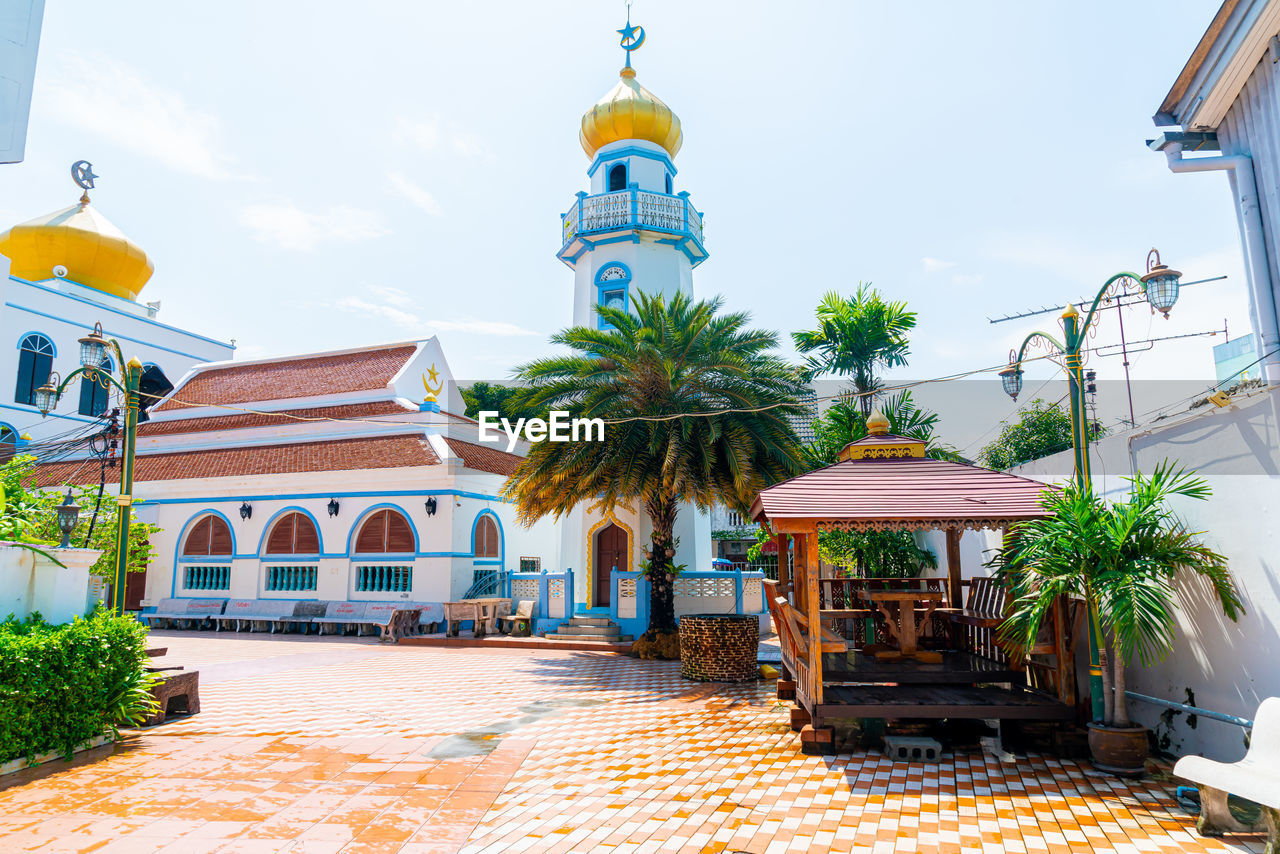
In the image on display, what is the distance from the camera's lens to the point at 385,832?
5.20 metres

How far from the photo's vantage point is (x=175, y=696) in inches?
355

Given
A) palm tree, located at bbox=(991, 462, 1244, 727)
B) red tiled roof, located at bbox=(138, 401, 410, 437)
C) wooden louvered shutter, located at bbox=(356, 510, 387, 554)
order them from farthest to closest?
red tiled roof, located at bbox=(138, 401, 410, 437), wooden louvered shutter, located at bbox=(356, 510, 387, 554), palm tree, located at bbox=(991, 462, 1244, 727)

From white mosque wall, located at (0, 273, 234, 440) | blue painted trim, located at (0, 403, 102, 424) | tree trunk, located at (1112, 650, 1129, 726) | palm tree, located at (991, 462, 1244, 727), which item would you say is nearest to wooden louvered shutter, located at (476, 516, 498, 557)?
white mosque wall, located at (0, 273, 234, 440)

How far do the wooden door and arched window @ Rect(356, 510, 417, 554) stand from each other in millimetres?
4404

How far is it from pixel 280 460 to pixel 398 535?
4.37 metres

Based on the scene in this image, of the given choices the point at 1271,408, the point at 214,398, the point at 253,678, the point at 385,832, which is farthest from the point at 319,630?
the point at 1271,408

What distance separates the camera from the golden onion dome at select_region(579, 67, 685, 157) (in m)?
21.1

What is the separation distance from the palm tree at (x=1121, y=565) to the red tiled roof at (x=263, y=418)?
17.2 m

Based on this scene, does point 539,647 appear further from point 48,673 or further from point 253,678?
point 48,673

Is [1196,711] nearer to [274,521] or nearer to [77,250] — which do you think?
[274,521]

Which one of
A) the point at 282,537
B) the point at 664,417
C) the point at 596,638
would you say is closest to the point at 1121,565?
the point at 664,417

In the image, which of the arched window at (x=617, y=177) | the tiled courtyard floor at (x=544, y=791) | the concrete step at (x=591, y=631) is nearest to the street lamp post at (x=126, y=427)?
the tiled courtyard floor at (x=544, y=791)

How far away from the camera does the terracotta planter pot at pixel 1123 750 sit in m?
6.26

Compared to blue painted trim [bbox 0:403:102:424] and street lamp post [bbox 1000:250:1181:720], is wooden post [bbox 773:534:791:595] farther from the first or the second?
blue painted trim [bbox 0:403:102:424]
